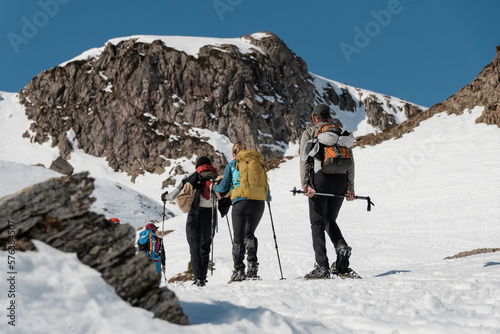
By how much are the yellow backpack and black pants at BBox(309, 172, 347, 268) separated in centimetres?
96

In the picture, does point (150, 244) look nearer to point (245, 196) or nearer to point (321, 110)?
point (245, 196)

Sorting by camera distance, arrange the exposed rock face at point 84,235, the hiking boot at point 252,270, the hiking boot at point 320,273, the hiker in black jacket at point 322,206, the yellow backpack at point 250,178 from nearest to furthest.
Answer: the exposed rock face at point 84,235
the hiking boot at point 320,273
the hiker in black jacket at point 322,206
the yellow backpack at point 250,178
the hiking boot at point 252,270

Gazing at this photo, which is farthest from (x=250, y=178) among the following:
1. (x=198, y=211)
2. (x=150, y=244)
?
(x=150, y=244)

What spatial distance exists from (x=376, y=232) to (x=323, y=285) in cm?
1077

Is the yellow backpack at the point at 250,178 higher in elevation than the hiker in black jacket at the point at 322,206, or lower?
higher

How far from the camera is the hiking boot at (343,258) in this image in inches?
236

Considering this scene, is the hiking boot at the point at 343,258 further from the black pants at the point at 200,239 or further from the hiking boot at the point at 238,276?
the black pants at the point at 200,239

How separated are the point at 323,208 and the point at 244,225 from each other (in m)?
1.41

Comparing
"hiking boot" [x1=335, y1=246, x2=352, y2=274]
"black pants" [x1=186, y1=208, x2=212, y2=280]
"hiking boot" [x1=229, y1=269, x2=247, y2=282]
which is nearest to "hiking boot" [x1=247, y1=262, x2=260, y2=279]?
"hiking boot" [x1=229, y1=269, x2=247, y2=282]

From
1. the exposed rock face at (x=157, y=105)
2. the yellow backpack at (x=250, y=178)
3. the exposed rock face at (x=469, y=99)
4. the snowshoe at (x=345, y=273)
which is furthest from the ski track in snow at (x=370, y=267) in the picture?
the exposed rock face at (x=157, y=105)

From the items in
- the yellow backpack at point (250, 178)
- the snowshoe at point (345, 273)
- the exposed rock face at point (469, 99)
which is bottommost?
the snowshoe at point (345, 273)

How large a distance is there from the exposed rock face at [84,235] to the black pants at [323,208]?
11.6ft

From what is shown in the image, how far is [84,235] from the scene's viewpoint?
2611mm

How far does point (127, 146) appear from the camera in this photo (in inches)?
4063
